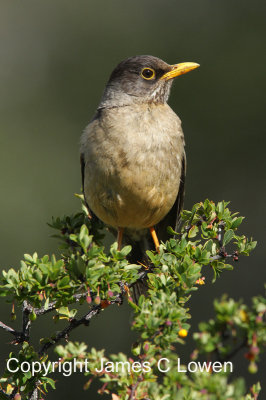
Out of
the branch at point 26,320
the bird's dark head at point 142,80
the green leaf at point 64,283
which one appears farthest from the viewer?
the bird's dark head at point 142,80

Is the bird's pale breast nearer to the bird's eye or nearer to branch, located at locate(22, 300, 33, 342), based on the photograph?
the bird's eye

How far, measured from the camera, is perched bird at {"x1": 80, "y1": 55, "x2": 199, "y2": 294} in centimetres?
545

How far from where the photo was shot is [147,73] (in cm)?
623

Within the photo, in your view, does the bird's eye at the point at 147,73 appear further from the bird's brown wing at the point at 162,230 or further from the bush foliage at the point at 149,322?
the bush foliage at the point at 149,322

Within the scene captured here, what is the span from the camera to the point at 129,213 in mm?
5762

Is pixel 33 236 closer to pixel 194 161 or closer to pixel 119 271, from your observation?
pixel 194 161

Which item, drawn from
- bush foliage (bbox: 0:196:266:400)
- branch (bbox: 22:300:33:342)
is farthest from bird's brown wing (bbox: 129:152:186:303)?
branch (bbox: 22:300:33:342)

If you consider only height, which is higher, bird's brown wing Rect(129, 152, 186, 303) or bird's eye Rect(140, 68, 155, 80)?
bird's eye Rect(140, 68, 155, 80)

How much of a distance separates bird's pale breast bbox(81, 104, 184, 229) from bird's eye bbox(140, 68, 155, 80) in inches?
18.2

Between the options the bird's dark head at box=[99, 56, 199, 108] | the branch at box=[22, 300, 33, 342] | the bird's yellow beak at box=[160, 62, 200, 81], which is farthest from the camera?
the bird's yellow beak at box=[160, 62, 200, 81]

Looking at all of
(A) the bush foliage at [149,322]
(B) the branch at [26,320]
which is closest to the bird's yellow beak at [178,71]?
(A) the bush foliage at [149,322]

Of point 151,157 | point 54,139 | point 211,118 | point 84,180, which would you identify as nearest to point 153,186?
point 151,157

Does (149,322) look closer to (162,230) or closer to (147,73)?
(162,230)

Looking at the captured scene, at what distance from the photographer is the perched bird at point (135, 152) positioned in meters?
5.45
